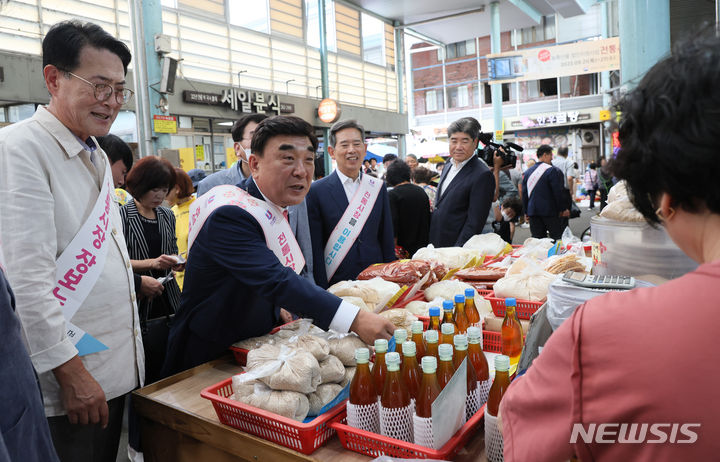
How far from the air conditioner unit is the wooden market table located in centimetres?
2516

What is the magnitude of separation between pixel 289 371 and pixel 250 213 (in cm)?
70

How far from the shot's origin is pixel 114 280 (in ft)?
5.61

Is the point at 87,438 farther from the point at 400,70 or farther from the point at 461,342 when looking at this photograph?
the point at 400,70

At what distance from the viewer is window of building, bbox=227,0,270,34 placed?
11.5m

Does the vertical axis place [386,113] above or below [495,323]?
above

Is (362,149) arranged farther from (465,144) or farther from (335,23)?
(335,23)

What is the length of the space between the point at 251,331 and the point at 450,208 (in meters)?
2.50

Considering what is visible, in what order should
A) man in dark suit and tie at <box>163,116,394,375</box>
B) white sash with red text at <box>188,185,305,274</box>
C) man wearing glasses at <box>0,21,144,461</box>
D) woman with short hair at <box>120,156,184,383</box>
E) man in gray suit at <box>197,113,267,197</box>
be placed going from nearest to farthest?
man wearing glasses at <box>0,21,144,461</box>
man in dark suit and tie at <box>163,116,394,375</box>
white sash with red text at <box>188,185,305,274</box>
woman with short hair at <box>120,156,184,383</box>
man in gray suit at <box>197,113,267,197</box>

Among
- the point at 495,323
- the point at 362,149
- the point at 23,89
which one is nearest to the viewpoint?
the point at 495,323

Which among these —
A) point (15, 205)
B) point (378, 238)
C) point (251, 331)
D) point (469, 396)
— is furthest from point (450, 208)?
point (15, 205)

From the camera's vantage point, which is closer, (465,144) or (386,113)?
(465,144)

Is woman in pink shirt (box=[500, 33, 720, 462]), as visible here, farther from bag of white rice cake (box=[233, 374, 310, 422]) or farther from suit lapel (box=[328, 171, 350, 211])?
suit lapel (box=[328, 171, 350, 211])

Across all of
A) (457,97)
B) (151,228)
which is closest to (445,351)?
(151,228)

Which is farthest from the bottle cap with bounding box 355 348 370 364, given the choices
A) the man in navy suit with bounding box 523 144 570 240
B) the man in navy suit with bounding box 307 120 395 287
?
the man in navy suit with bounding box 523 144 570 240
